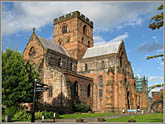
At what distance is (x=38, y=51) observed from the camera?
1757 inches

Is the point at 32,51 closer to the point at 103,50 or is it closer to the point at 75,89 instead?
the point at 75,89

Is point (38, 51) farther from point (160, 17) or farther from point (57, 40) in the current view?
point (160, 17)

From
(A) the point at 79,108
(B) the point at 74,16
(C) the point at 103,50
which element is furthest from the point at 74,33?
(A) the point at 79,108

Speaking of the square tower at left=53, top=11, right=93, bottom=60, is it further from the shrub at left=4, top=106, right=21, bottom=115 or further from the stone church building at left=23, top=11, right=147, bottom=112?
the shrub at left=4, top=106, right=21, bottom=115

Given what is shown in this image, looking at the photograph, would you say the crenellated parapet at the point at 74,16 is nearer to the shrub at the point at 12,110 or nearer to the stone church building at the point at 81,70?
the stone church building at the point at 81,70

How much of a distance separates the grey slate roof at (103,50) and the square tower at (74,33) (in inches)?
73.4

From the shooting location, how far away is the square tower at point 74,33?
55.2 metres

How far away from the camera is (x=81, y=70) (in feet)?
172

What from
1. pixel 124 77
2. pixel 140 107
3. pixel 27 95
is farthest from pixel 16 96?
pixel 140 107

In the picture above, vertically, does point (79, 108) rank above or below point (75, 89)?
below

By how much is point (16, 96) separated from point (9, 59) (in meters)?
5.56

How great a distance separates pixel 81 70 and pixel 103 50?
8.21 meters

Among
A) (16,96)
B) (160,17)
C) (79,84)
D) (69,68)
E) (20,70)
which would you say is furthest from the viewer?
(69,68)

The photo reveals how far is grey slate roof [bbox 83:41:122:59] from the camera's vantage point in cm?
5125
